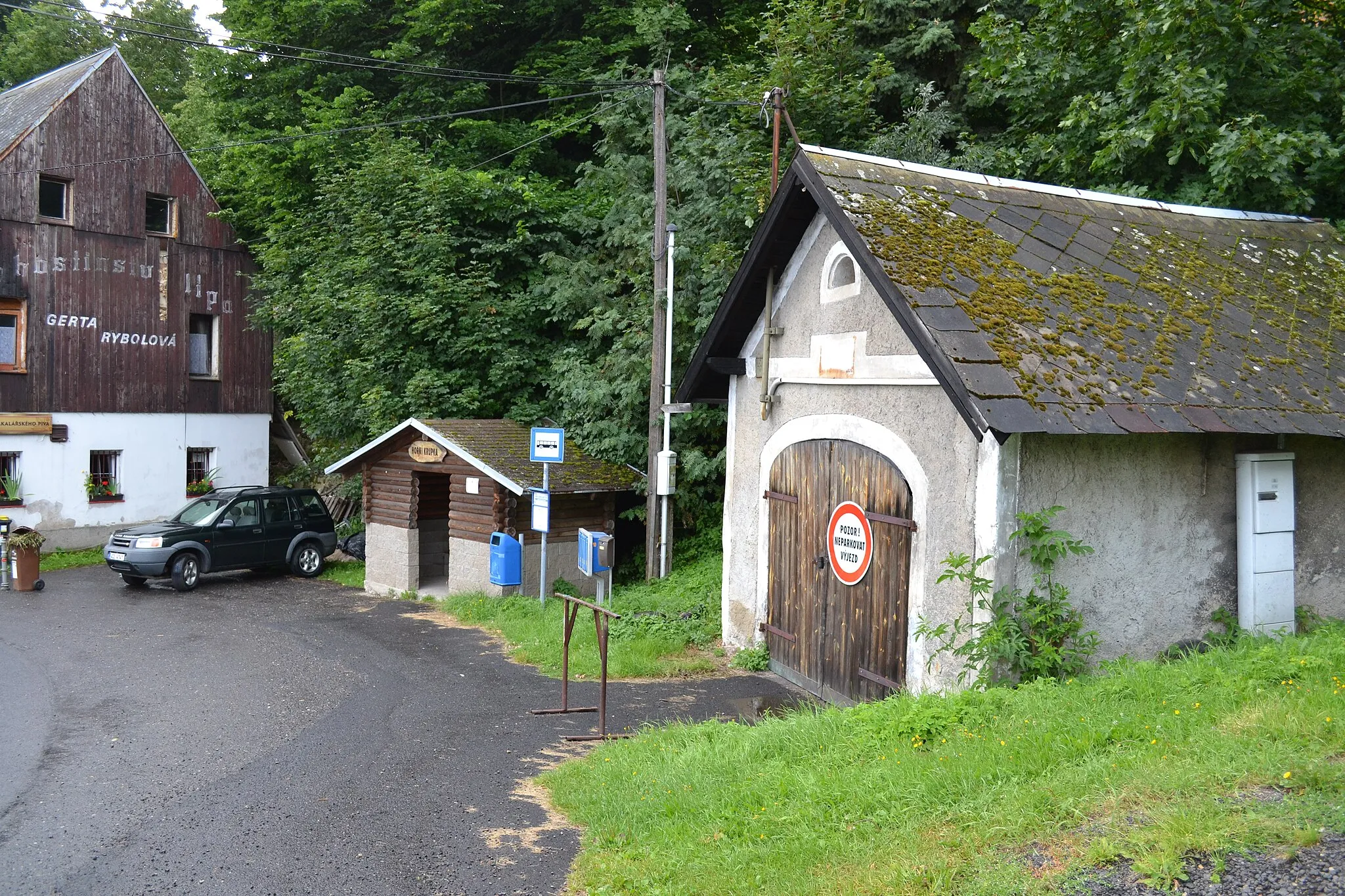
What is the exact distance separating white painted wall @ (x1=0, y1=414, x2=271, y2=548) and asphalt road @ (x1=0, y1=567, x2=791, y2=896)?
7.73m

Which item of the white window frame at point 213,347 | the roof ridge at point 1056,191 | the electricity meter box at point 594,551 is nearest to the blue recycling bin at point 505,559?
the electricity meter box at point 594,551

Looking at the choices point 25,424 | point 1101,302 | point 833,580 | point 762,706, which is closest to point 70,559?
point 25,424

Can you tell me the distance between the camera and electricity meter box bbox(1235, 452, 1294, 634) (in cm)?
862

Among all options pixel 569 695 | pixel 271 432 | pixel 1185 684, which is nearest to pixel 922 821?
pixel 1185 684

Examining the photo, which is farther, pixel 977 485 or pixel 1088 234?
pixel 1088 234

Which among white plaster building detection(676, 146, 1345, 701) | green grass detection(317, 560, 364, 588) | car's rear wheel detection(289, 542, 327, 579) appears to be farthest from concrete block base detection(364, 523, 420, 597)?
white plaster building detection(676, 146, 1345, 701)

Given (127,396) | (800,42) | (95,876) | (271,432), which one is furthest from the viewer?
(271,432)

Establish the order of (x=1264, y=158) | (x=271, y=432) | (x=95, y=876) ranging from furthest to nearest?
(x=271, y=432), (x=1264, y=158), (x=95, y=876)

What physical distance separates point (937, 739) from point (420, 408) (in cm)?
1438

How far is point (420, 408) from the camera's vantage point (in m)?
19.1

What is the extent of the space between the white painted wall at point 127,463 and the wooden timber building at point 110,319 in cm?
3

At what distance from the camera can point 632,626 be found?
12914 mm

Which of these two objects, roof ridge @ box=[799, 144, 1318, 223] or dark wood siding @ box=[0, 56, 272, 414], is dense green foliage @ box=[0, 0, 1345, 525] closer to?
roof ridge @ box=[799, 144, 1318, 223]

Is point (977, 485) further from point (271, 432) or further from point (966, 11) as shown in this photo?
point (271, 432)
